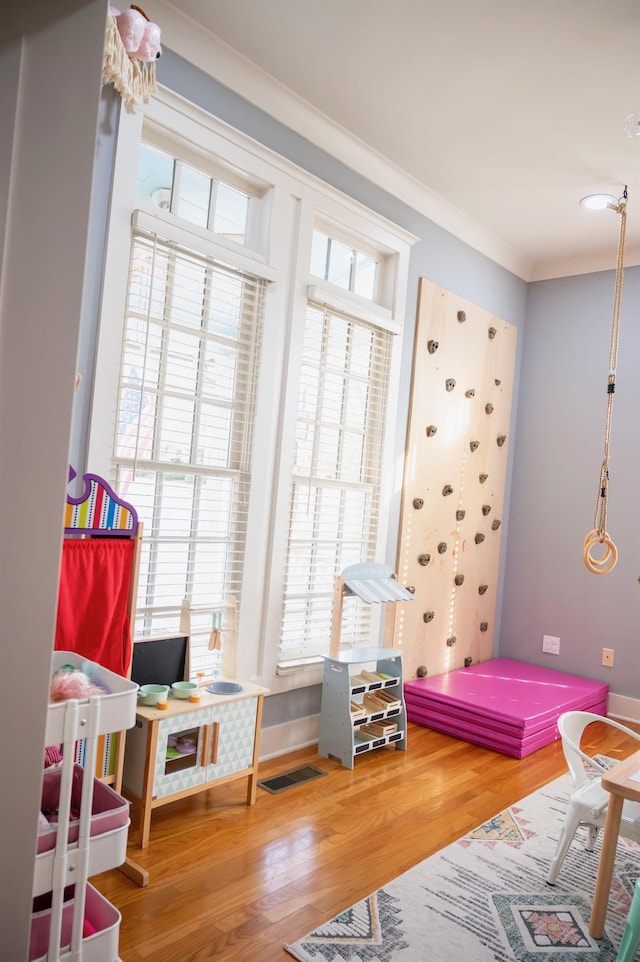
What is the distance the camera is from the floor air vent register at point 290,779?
280cm

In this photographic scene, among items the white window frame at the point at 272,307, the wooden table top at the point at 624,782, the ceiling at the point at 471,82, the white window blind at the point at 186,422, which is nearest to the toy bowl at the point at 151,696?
the white window blind at the point at 186,422

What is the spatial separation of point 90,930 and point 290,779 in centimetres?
147

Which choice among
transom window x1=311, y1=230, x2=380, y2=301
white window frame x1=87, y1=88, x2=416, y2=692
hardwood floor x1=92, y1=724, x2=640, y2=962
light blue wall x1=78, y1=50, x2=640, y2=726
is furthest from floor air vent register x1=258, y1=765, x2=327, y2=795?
transom window x1=311, y1=230, x2=380, y2=301

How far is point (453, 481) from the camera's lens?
13.6 feet

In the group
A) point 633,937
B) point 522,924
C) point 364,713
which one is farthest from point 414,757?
point 633,937

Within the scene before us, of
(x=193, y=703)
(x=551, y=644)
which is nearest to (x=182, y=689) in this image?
(x=193, y=703)

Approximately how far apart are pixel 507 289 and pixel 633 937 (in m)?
3.72

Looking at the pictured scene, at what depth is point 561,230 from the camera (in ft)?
13.4

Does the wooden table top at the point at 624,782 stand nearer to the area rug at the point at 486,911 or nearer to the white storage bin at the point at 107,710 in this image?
the area rug at the point at 486,911

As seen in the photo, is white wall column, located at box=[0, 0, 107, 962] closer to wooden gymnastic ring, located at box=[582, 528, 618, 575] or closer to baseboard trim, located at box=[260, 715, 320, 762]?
baseboard trim, located at box=[260, 715, 320, 762]

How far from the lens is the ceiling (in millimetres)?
2398

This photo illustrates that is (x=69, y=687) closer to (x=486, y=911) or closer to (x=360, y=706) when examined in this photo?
(x=486, y=911)

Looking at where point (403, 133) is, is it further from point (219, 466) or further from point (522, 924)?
point (522, 924)

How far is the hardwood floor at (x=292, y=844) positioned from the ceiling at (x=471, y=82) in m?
2.79
